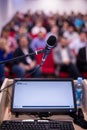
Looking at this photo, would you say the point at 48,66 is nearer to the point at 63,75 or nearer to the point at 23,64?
the point at 63,75

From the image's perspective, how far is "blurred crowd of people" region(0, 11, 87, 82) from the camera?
4270mm

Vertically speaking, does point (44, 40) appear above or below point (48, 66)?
above

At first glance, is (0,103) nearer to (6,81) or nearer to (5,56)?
(6,81)

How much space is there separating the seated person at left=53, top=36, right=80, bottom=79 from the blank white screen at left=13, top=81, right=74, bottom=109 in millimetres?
2645

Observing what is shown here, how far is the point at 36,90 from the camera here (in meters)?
1.73

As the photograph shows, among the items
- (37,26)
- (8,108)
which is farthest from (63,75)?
(8,108)

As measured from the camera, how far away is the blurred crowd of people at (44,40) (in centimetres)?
427

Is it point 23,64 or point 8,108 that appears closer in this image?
point 8,108

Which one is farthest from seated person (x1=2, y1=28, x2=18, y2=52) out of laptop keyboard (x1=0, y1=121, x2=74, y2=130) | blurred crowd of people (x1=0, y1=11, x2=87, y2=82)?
laptop keyboard (x1=0, y1=121, x2=74, y2=130)

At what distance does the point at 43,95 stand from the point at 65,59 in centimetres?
305

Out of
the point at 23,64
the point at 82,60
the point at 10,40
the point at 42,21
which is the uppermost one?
the point at 42,21

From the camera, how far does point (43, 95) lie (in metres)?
1.72

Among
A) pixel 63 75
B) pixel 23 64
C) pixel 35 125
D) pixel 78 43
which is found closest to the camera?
pixel 35 125

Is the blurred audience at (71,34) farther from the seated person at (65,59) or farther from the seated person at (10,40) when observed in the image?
the seated person at (10,40)
